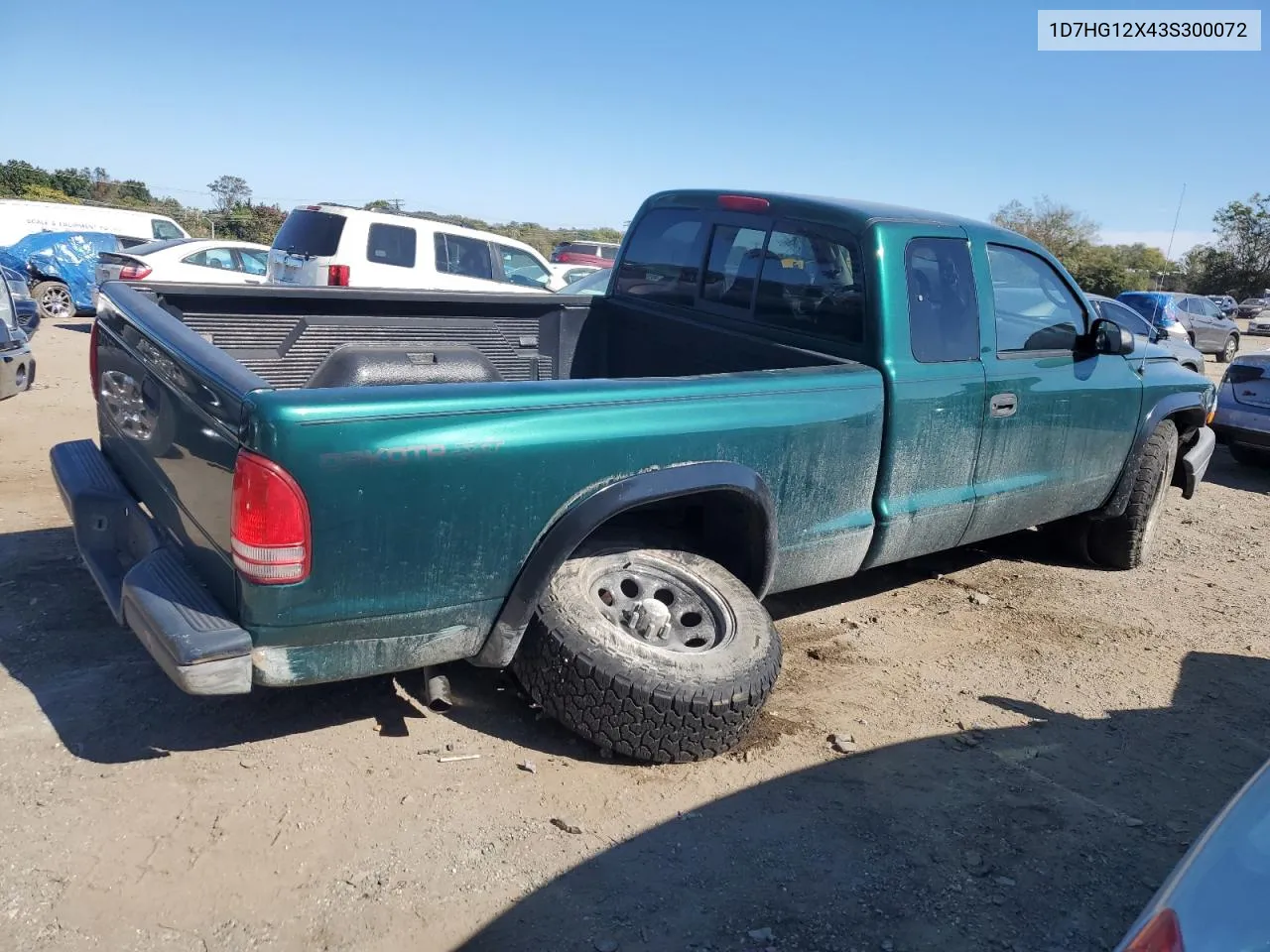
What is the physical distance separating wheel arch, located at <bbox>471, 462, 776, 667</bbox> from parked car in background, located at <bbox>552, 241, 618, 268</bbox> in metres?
18.5

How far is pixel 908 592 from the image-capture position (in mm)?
5172

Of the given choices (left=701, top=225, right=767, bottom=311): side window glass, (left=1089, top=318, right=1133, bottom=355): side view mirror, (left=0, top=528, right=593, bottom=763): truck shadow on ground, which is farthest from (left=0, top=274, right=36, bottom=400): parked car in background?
(left=1089, top=318, right=1133, bottom=355): side view mirror

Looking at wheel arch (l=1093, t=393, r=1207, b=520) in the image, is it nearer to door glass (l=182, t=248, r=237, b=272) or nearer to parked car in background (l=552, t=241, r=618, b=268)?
door glass (l=182, t=248, r=237, b=272)

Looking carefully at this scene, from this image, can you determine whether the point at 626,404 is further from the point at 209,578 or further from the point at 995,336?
the point at 995,336

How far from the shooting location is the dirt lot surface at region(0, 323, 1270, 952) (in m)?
2.54

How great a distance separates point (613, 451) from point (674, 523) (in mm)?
817

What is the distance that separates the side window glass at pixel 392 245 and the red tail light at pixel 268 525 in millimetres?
8648

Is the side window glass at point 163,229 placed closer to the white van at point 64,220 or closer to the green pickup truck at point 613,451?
the white van at point 64,220

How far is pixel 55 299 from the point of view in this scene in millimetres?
15664

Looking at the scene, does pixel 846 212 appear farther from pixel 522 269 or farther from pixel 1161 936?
pixel 522 269

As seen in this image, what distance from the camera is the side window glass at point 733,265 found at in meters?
4.45

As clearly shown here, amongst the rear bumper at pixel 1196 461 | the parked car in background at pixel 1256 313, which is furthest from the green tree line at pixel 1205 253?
the rear bumper at pixel 1196 461

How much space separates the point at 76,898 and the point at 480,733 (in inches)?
50.1

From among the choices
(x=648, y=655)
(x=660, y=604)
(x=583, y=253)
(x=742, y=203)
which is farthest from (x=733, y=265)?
(x=583, y=253)
